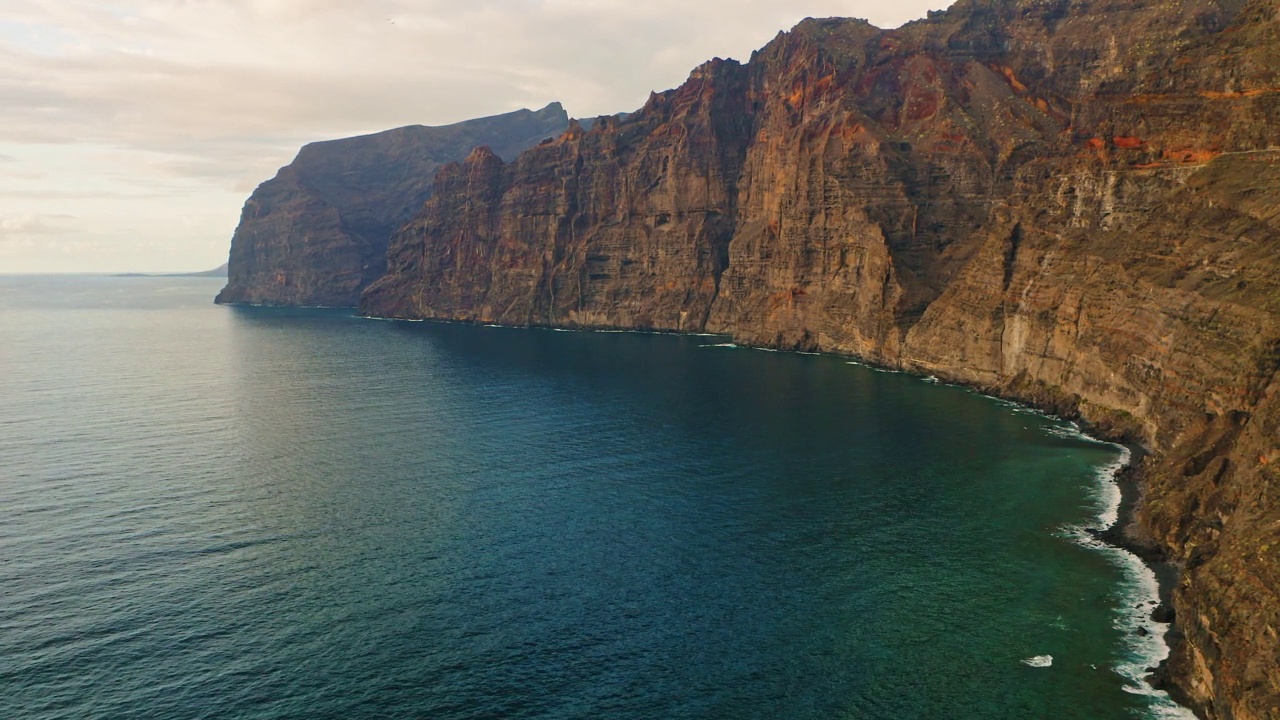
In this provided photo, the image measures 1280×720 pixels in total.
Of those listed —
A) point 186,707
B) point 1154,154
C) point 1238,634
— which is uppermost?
point 1154,154

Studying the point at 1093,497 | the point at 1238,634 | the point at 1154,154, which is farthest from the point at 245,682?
the point at 1154,154

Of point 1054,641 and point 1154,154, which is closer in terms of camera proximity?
point 1054,641

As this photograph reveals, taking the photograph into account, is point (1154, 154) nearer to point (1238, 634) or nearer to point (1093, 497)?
point (1093, 497)

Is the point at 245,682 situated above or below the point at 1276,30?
below

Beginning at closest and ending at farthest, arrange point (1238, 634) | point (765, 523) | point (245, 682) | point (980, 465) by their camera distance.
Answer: point (1238, 634) → point (245, 682) → point (765, 523) → point (980, 465)

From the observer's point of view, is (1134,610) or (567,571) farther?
(567,571)

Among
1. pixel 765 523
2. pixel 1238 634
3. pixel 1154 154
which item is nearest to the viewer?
pixel 1238 634
